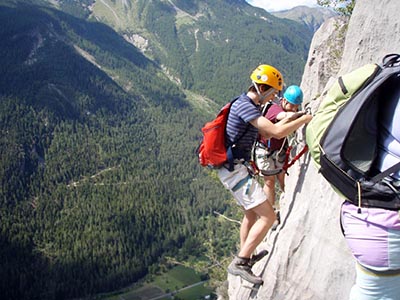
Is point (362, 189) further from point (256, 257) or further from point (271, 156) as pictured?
point (271, 156)

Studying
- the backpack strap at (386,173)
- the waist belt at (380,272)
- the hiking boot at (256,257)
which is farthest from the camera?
the hiking boot at (256,257)

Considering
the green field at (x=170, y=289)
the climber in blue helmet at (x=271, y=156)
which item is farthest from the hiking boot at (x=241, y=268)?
the green field at (x=170, y=289)

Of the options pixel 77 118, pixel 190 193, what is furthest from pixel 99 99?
pixel 190 193

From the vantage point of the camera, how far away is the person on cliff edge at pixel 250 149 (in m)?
5.79

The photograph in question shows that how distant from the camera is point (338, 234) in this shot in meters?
6.02

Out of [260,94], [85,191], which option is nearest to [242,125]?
[260,94]

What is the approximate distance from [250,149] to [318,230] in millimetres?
1642

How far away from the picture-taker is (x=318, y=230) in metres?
6.54

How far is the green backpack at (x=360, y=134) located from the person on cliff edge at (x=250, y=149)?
2093mm

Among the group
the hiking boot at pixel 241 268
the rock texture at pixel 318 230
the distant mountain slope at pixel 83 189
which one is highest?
the rock texture at pixel 318 230

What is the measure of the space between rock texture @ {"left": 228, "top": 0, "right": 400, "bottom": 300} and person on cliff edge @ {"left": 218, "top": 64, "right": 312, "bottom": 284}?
1.58 feet

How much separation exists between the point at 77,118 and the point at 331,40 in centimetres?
17168

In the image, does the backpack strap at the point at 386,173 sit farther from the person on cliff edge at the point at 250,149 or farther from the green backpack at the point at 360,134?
the person on cliff edge at the point at 250,149

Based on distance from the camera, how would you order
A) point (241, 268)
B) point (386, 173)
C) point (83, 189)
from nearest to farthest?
point (386, 173) < point (241, 268) < point (83, 189)
